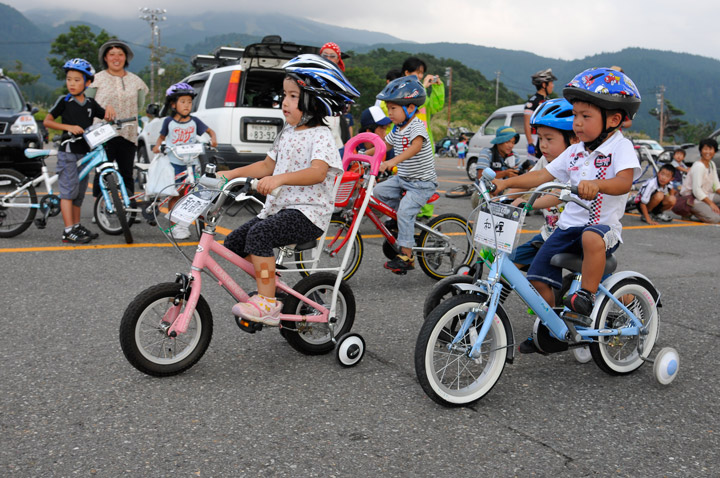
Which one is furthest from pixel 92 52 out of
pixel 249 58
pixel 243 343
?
pixel 243 343

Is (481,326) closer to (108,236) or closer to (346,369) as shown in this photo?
(346,369)

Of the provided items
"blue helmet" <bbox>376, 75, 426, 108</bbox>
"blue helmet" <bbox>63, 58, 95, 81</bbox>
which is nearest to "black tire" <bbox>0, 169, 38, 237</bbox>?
"blue helmet" <bbox>63, 58, 95, 81</bbox>

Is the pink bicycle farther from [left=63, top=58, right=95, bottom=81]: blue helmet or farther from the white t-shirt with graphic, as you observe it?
[left=63, top=58, right=95, bottom=81]: blue helmet

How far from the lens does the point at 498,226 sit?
3303mm

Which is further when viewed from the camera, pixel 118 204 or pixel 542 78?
pixel 542 78

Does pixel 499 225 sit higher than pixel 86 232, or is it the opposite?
pixel 499 225

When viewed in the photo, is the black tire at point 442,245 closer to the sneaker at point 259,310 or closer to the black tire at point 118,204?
the sneaker at point 259,310

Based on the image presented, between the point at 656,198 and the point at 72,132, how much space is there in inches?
351

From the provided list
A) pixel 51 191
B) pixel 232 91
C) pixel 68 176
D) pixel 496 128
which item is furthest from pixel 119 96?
pixel 496 128

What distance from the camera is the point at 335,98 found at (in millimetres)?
3801

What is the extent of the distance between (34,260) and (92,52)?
7364 centimetres

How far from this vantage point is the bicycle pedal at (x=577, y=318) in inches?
142

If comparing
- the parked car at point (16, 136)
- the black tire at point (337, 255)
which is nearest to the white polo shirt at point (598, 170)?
the black tire at point (337, 255)

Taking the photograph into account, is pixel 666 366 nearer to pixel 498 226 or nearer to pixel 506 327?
pixel 506 327
